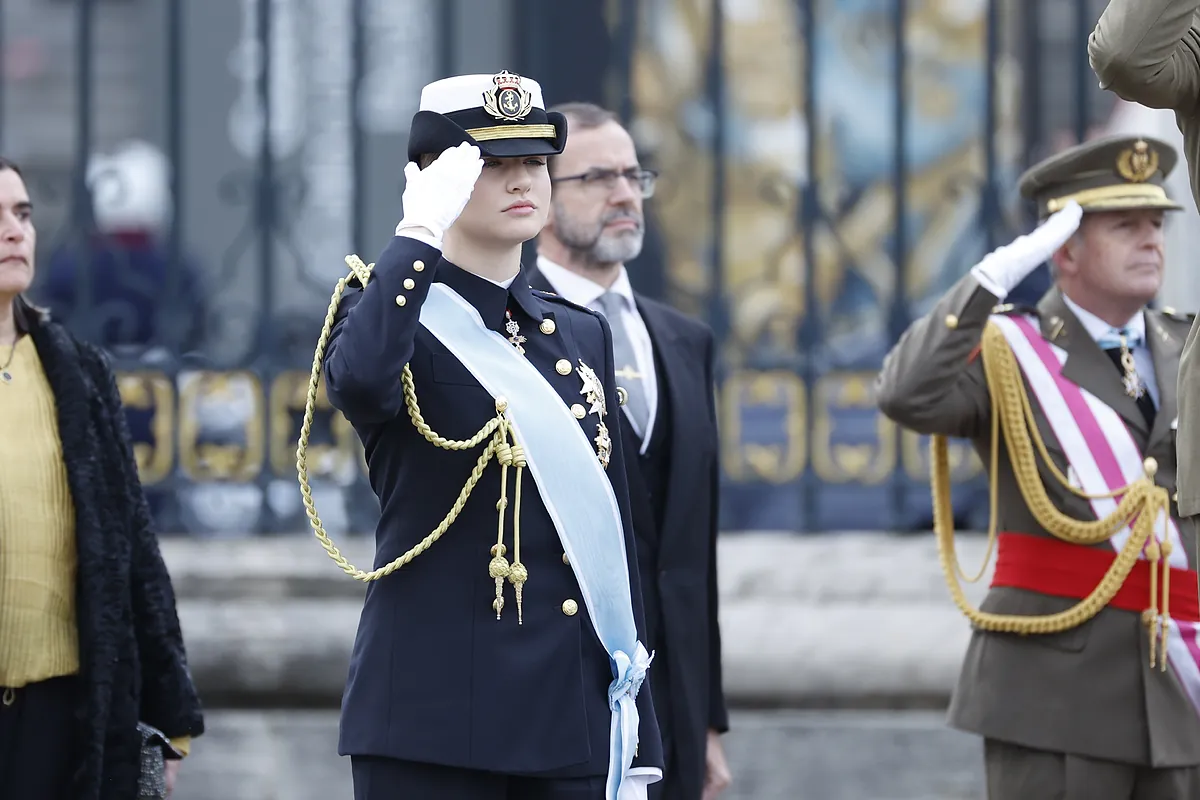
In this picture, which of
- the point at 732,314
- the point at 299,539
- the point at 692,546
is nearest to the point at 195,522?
the point at 299,539

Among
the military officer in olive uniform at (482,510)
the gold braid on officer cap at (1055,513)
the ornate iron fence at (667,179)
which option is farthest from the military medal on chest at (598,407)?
the ornate iron fence at (667,179)

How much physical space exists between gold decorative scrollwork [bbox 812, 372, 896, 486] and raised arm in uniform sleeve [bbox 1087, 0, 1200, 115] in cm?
262

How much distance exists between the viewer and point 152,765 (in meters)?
3.92

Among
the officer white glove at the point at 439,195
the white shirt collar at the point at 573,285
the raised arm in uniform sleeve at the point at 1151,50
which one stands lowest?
the white shirt collar at the point at 573,285

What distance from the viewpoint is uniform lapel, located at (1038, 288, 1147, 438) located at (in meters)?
4.13

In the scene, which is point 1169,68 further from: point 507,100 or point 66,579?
point 66,579

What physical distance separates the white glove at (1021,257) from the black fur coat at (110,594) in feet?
5.59

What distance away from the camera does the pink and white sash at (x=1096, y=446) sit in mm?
4020

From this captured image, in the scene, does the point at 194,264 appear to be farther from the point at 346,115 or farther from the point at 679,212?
the point at 679,212

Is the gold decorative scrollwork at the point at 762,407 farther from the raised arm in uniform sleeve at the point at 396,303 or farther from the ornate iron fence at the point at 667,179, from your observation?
the raised arm in uniform sleeve at the point at 396,303

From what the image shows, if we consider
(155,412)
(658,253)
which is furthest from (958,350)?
(155,412)

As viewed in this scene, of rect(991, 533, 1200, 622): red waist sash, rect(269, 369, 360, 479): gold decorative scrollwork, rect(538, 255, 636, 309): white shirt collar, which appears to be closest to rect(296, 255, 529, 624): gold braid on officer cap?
rect(538, 255, 636, 309): white shirt collar

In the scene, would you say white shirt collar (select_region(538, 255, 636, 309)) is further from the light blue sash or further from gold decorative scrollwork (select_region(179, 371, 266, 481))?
gold decorative scrollwork (select_region(179, 371, 266, 481))

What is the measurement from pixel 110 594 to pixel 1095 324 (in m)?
2.00
